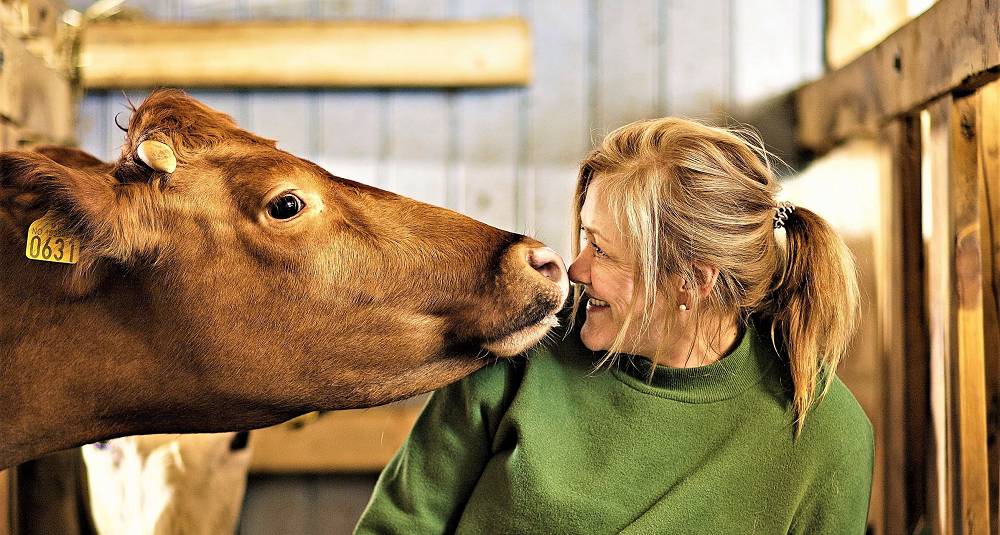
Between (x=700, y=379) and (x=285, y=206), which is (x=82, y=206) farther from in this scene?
(x=700, y=379)

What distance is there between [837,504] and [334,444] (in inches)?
64.8

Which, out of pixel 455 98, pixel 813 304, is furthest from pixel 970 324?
pixel 455 98

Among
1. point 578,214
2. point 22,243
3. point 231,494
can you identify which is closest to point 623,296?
point 578,214

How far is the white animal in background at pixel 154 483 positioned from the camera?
2156mm

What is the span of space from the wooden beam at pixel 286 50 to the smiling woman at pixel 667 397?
1255 mm

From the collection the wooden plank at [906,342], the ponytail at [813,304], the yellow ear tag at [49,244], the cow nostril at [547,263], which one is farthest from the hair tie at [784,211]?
the yellow ear tag at [49,244]

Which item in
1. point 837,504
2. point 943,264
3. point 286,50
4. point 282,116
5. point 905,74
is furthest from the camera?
point 282,116

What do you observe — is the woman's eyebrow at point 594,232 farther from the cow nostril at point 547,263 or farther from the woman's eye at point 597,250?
the cow nostril at point 547,263

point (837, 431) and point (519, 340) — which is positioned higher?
point (519, 340)

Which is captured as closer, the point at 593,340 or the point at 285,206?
the point at 285,206

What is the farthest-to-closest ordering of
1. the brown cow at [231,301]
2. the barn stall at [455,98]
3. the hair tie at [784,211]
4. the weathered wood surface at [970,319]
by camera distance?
the barn stall at [455,98] → the weathered wood surface at [970,319] → the hair tie at [784,211] → the brown cow at [231,301]

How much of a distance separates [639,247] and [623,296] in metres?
0.08

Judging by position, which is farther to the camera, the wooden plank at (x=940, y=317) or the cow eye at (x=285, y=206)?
the wooden plank at (x=940, y=317)

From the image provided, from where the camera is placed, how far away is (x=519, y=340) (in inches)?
50.4
